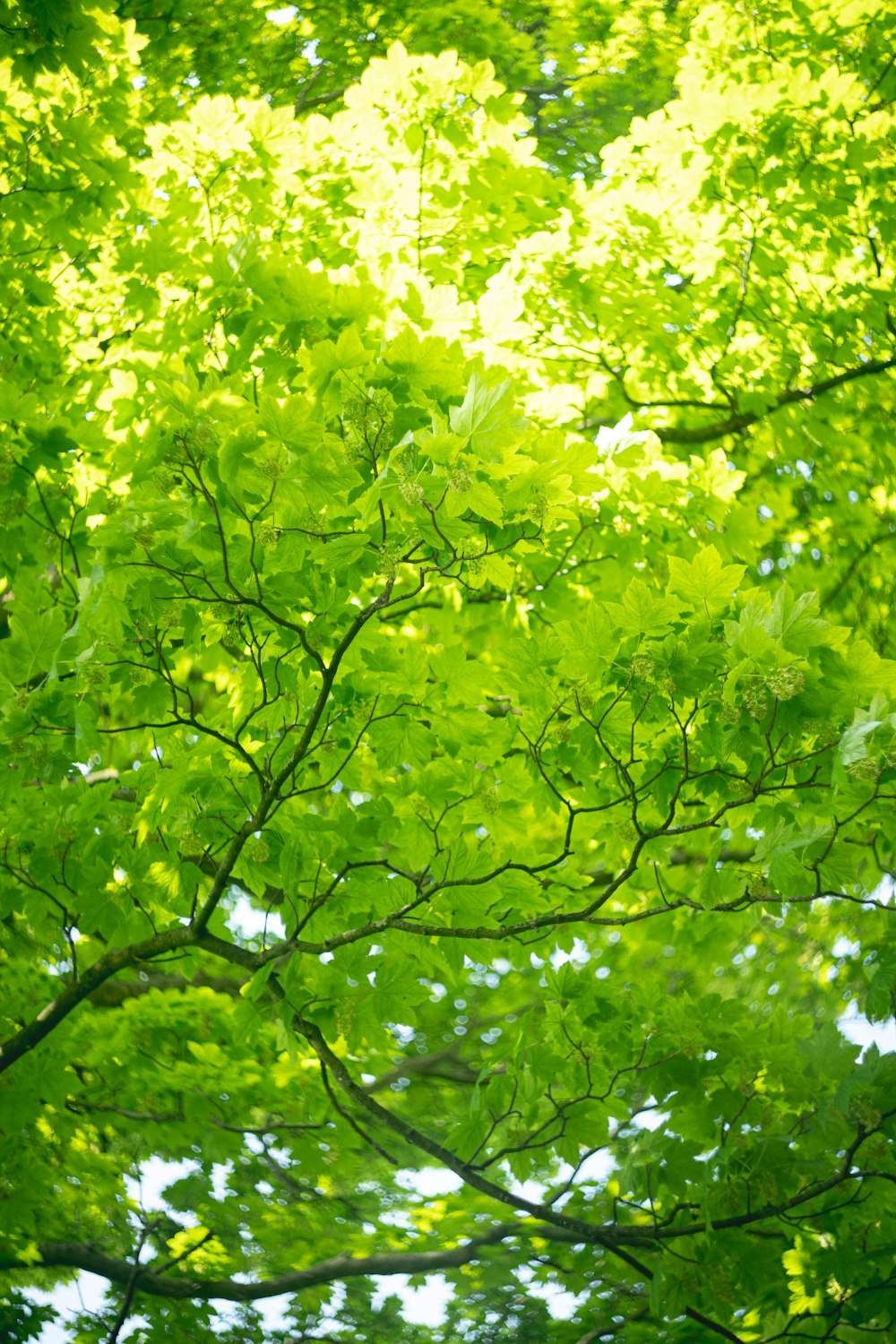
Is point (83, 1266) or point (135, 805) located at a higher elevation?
point (135, 805)

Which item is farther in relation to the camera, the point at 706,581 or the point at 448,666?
the point at 448,666

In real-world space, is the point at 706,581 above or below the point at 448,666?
below

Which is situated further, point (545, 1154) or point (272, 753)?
point (545, 1154)

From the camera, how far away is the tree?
124 inches

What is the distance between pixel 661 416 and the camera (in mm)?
6719

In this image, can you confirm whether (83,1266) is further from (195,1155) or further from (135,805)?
(135,805)

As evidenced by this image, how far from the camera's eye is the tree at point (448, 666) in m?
3.16

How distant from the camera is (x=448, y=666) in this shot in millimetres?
3912

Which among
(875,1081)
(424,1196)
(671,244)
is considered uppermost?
(671,244)

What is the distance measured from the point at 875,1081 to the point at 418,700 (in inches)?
78.3

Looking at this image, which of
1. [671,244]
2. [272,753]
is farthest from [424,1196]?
[671,244]

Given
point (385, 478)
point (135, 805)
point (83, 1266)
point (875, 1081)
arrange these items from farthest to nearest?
point (83, 1266) → point (135, 805) → point (875, 1081) → point (385, 478)

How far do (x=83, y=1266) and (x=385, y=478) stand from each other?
Answer: 5968 millimetres

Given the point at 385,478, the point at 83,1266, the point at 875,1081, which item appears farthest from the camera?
the point at 83,1266
